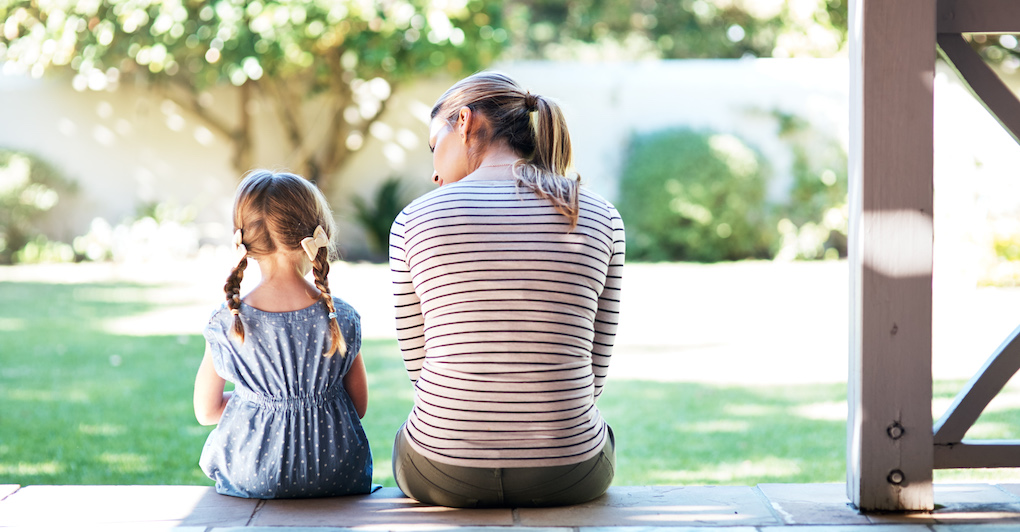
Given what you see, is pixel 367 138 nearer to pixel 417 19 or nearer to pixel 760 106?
pixel 417 19

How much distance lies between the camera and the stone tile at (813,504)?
217 centimetres

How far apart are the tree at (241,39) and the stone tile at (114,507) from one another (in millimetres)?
8066

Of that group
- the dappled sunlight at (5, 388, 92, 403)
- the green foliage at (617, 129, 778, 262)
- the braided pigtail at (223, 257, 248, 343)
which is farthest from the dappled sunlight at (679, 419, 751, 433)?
the green foliage at (617, 129, 778, 262)

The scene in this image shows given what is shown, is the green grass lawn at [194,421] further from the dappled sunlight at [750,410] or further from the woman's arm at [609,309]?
the woman's arm at [609,309]

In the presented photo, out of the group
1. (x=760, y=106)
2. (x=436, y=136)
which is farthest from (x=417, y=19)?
(x=436, y=136)

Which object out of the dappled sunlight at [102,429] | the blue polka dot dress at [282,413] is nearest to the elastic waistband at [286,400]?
the blue polka dot dress at [282,413]

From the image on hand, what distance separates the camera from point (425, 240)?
2084 millimetres

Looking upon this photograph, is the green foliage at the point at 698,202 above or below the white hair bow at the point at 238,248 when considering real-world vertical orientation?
below

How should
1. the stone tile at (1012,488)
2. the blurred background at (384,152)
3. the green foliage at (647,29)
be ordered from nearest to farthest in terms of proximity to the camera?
1. the stone tile at (1012,488)
2. the blurred background at (384,152)
3. the green foliage at (647,29)

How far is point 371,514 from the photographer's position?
2.22 metres

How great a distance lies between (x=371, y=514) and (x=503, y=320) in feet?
1.90

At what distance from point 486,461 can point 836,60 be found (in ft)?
33.6

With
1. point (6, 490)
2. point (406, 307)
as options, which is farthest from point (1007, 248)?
point (6, 490)

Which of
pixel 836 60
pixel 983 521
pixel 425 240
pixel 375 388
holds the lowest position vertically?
pixel 375 388
